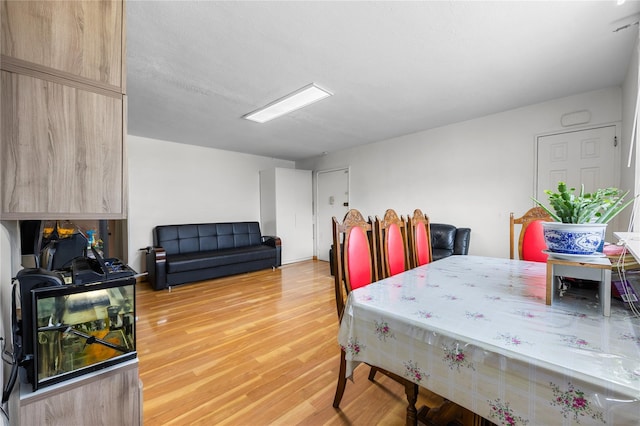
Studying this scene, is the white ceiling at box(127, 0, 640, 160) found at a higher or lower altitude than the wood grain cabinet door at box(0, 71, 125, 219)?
higher

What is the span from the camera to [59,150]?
3.05 ft

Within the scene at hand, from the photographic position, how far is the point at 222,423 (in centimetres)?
140

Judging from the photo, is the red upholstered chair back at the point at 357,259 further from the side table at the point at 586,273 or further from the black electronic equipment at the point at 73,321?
the black electronic equipment at the point at 73,321

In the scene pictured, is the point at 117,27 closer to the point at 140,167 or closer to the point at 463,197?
the point at 140,167

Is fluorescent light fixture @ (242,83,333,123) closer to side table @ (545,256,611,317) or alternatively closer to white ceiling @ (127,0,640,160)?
white ceiling @ (127,0,640,160)

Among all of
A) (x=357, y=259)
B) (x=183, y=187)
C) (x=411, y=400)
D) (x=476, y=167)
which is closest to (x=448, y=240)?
(x=476, y=167)

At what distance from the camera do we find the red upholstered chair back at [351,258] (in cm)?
146

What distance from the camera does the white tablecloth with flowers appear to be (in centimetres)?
61

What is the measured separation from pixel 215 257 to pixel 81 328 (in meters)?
3.18

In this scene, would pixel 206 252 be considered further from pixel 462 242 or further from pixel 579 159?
pixel 579 159

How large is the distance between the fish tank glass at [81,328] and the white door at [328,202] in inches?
175

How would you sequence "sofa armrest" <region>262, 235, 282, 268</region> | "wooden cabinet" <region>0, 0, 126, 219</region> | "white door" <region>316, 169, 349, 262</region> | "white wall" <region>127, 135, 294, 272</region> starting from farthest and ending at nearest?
1. "white door" <region>316, 169, 349, 262</region>
2. "sofa armrest" <region>262, 235, 282, 268</region>
3. "white wall" <region>127, 135, 294, 272</region>
4. "wooden cabinet" <region>0, 0, 126, 219</region>

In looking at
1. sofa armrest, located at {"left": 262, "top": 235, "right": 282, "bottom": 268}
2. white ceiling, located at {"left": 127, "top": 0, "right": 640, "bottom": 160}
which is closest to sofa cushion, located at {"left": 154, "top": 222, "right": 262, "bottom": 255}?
sofa armrest, located at {"left": 262, "top": 235, "right": 282, "bottom": 268}

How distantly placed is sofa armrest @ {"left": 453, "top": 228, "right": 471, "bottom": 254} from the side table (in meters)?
2.49
